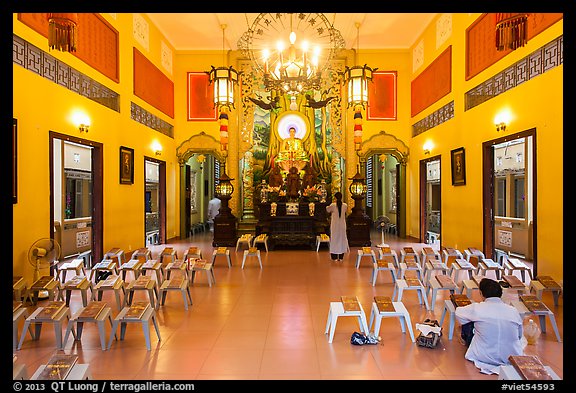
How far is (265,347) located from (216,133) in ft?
34.6

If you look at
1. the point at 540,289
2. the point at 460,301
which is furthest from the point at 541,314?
the point at 540,289

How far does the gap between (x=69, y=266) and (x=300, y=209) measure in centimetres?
690

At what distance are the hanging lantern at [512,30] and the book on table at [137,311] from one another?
492cm

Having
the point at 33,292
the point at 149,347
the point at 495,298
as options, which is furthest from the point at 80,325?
the point at 495,298

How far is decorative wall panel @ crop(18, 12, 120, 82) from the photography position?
7.80 m

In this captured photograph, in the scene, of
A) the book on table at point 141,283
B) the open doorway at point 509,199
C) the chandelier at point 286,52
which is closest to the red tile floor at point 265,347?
the book on table at point 141,283

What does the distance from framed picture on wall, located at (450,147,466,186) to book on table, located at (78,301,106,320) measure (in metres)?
8.04

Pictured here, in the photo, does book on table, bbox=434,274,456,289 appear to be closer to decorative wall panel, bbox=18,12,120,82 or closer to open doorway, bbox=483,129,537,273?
open doorway, bbox=483,129,537,273

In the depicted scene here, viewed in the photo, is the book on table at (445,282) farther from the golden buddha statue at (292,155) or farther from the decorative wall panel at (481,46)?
the golden buddha statue at (292,155)

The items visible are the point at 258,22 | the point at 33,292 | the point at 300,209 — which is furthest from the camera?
the point at 300,209

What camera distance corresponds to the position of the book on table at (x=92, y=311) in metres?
3.99

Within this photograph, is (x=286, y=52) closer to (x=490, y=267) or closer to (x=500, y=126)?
(x=500, y=126)

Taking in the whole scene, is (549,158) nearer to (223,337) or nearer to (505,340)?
(505,340)
